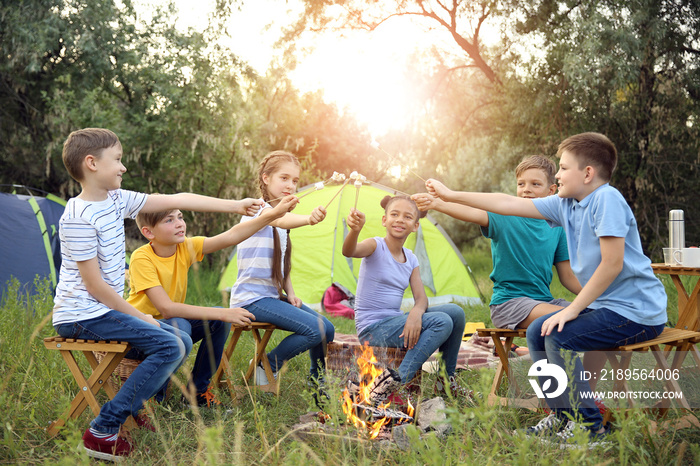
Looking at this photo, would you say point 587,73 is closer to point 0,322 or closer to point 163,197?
point 163,197

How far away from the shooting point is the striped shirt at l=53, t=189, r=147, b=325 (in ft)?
8.89

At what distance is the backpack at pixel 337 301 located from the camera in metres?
7.00

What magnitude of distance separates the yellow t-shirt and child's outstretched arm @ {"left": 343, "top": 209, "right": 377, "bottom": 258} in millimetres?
830

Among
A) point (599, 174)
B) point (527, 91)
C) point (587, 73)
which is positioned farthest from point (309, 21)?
point (599, 174)

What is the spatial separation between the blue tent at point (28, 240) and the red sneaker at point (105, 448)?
3.85m

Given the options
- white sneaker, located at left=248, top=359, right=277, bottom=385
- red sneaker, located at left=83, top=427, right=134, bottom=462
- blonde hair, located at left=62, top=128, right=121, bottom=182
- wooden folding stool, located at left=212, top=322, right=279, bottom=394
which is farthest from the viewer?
white sneaker, located at left=248, top=359, right=277, bottom=385

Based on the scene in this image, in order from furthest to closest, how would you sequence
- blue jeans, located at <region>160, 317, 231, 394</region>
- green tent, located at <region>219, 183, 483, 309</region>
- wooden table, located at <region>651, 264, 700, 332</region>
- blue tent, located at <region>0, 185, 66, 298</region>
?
green tent, located at <region>219, 183, 483, 309</region>, blue tent, located at <region>0, 185, 66, 298</region>, wooden table, located at <region>651, 264, 700, 332</region>, blue jeans, located at <region>160, 317, 231, 394</region>

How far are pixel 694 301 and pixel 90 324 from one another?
12.5 ft

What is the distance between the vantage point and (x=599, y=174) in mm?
2904

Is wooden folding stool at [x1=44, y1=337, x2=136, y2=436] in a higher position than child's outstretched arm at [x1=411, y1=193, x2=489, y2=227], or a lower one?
lower

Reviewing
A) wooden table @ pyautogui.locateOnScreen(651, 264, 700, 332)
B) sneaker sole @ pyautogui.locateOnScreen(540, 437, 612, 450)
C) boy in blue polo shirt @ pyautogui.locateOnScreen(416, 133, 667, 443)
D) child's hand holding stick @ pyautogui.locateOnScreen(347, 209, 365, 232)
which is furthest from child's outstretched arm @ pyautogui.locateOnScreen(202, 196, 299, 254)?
wooden table @ pyautogui.locateOnScreen(651, 264, 700, 332)

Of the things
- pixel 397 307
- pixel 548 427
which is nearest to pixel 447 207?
pixel 397 307

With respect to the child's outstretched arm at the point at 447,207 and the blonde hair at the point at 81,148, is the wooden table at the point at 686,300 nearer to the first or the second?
the child's outstretched arm at the point at 447,207

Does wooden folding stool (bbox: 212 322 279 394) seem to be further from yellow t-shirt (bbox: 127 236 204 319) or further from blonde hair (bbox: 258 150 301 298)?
yellow t-shirt (bbox: 127 236 204 319)
